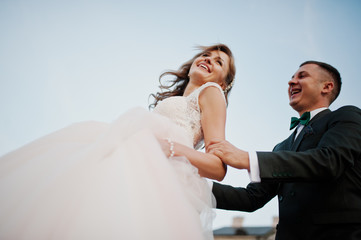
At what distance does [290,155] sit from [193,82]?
1067 millimetres

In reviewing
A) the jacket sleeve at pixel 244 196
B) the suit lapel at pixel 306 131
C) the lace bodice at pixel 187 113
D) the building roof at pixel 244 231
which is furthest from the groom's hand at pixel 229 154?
the building roof at pixel 244 231

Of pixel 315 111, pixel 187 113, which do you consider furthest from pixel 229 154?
pixel 315 111

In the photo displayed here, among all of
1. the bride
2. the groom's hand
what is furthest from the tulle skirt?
the groom's hand

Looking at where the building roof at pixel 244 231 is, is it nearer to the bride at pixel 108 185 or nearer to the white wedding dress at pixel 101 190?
the bride at pixel 108 185

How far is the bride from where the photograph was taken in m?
0.98

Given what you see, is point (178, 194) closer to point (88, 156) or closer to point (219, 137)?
point (88, 156)

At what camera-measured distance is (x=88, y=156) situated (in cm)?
115

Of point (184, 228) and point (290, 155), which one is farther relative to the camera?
point (290, 155)

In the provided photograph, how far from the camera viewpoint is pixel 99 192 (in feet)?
3.44

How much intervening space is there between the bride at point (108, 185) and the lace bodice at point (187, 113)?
41 centimetres

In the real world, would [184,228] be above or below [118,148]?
below

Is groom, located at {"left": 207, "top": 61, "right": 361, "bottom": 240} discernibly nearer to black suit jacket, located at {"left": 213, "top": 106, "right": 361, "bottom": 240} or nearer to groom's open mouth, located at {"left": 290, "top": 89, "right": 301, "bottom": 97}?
black suit jacket, located at {"left": 213, "top": 106, "right": 361, "bottom": 240}

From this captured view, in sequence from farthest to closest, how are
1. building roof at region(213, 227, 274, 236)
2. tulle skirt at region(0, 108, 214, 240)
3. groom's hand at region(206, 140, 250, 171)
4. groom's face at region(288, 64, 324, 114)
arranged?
building roof at region(213, 227, 274, 236)
groom's face at region(288, 64, 324, 114)
groom's hand at region(206, 140, 250, 171)
tulle skirt at region(0, 108, 214, 240)

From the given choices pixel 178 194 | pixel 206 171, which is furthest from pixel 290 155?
pixel 178 194
